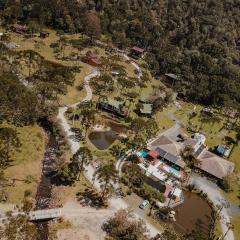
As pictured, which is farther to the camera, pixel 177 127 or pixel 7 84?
pixel 177 127

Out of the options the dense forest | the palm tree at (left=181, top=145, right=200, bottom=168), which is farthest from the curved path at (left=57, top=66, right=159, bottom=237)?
the dense forest

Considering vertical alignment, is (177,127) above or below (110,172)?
below

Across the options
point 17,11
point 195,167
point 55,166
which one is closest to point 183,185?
point 195,167

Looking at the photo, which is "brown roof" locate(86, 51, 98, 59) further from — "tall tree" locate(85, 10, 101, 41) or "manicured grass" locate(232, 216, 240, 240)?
"manicured grass" locate(232, 216, 240, 240)

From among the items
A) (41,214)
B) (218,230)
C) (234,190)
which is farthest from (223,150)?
(41,214)

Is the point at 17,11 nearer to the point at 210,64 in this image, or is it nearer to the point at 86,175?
the point at 210,64

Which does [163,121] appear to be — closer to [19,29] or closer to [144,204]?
[144,204]

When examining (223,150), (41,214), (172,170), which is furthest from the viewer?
(223,150)
